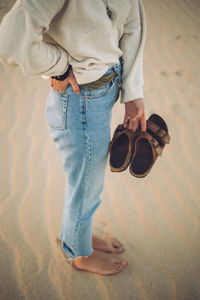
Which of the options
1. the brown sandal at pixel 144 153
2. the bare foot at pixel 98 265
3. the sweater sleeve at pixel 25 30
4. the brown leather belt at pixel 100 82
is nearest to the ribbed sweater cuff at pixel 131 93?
the brown leather belt at pixel 100 82

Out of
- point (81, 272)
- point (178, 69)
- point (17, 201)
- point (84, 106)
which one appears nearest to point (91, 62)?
point (84, 106)

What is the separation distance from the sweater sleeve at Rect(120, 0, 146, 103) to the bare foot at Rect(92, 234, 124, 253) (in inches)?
44.6

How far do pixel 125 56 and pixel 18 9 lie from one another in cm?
57

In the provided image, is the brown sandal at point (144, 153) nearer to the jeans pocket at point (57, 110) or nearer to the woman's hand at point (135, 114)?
the woman's hand at point (135, 114)

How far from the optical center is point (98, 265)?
1.66 metres

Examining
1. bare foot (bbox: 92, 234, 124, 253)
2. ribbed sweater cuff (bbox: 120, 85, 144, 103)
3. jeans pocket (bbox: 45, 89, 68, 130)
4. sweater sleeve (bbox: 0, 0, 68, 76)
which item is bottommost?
bare foot (bbox: 92, 234, 124, 253)

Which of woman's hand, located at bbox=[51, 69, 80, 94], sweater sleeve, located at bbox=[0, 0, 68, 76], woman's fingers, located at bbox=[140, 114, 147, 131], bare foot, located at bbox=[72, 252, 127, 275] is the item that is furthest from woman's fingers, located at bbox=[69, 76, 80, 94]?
bare foot, located at bbox=[72, 252, 127, 275]

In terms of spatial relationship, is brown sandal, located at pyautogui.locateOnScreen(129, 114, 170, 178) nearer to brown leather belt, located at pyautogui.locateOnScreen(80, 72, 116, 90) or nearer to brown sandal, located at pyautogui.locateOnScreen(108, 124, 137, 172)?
brown sandal, located at pyautogui.locateOnScreen(108, 124, 137, 172)

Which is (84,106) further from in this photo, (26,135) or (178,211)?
(26,135)

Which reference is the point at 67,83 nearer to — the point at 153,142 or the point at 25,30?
the point at 25,30

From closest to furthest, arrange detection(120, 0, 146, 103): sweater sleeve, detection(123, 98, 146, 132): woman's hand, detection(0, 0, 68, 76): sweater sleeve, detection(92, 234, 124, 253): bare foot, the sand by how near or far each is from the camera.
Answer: detection(0, 0, 68, 76): sweater sleeve, detection(120, 0, 146, 103): sweater sleeve, detection(123, 98, 146, 132): woman's hand, the sand, detection(92, 234, 124, 253): bare foot

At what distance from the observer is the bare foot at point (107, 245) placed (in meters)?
1.79

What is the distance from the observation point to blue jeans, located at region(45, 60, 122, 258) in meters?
1.03

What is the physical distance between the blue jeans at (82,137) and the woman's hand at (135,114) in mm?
117
